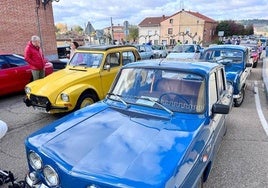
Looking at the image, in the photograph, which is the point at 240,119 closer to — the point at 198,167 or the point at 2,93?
the point at 198,167

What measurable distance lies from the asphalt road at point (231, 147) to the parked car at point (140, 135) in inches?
36.7

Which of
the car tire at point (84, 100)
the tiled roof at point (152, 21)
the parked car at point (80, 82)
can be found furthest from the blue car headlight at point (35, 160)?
the tiled roof at point (152, 21)

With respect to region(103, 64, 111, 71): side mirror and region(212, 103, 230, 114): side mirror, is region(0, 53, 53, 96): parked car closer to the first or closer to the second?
region(103, 64, 111, 71): side mirror

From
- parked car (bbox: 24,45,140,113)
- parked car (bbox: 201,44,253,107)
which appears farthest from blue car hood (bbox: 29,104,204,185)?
parked car (bbox: 201,44,253,107)

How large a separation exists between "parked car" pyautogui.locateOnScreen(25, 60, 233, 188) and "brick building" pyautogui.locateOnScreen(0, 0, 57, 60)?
467 inches

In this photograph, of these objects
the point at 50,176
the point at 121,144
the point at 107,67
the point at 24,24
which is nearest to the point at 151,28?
the point at 24,24

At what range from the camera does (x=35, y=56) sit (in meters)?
7.82

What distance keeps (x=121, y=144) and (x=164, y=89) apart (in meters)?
1.21

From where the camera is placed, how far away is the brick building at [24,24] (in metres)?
13.2

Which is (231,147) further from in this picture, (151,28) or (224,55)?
(151,28)

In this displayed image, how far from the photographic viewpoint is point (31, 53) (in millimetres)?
7746

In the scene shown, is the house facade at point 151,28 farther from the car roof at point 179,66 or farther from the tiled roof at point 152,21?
the car roof at point 179,66

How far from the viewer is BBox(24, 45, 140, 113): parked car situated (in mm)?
5664

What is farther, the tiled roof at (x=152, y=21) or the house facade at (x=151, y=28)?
the tiled roof at (x=152, y=21)
